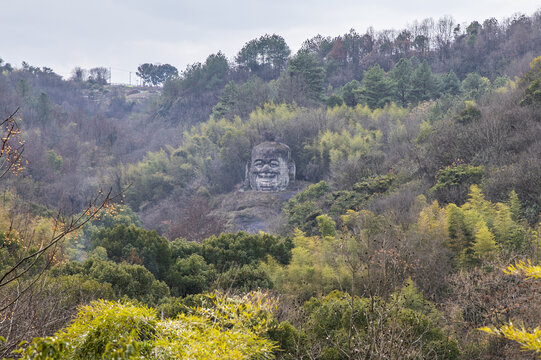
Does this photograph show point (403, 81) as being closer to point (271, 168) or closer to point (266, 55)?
point (271, 168)

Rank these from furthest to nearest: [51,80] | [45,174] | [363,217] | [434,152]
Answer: [51,80] < [45,174] < [434,152] < [363,217]

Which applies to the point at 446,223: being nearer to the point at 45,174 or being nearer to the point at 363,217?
the point at 363,217

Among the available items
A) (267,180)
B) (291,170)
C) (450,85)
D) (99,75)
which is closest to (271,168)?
(267,180)

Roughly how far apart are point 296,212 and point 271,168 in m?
9.52

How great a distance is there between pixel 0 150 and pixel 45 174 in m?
33.9

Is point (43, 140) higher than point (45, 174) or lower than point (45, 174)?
higher

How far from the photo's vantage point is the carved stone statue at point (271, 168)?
29.9 m

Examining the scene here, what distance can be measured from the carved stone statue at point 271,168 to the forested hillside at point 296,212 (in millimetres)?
983

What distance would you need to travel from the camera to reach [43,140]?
40.0 meters

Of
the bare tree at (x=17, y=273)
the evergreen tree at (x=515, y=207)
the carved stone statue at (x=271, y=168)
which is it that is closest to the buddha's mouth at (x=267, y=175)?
the carved stone statue at (x=271, y=168)

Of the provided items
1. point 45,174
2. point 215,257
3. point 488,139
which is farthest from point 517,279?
point 45,174

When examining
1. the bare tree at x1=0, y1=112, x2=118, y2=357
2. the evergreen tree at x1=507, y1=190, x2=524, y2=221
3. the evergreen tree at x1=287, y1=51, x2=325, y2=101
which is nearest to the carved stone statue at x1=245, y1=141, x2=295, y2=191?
the evergreen tree at x1=287, y1=51, x2=325, y2=101

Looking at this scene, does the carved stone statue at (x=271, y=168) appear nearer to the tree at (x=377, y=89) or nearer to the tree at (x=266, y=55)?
the tree at (x=377, y=89)

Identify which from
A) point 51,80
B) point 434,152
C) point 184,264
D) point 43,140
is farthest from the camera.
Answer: point 51,80
